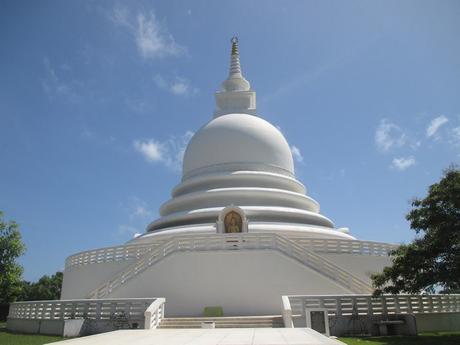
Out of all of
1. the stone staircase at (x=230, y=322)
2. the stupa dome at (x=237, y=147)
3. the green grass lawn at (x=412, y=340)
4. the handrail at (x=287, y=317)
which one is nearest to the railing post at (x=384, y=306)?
the green grass lawn at (x=412, y=340)

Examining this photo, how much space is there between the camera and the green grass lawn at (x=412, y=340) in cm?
1210

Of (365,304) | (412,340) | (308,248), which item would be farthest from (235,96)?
(412,340)

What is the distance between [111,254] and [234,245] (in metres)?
7.54

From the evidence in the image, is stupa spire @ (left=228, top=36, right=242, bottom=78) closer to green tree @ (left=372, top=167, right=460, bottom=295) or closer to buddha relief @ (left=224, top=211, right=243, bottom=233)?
buddha relief @ (left=224, top=211, right=243, bottom=233)

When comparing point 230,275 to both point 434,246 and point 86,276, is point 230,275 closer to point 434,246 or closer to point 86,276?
point 434,246

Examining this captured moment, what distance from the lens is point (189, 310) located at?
55.0 ft

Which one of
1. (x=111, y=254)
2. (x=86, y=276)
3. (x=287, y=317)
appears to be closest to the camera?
(x=287, y=317)

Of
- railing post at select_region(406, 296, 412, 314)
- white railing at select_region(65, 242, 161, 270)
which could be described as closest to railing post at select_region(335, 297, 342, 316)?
railing post at select_region(406, 296, 412, 314)

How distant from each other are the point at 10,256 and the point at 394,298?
23.0m

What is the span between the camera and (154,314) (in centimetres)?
1427

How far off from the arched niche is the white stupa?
54 mm

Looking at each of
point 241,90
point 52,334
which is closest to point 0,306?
point 52,334

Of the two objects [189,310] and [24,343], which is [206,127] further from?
[24,343]

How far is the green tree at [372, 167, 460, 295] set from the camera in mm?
13016
